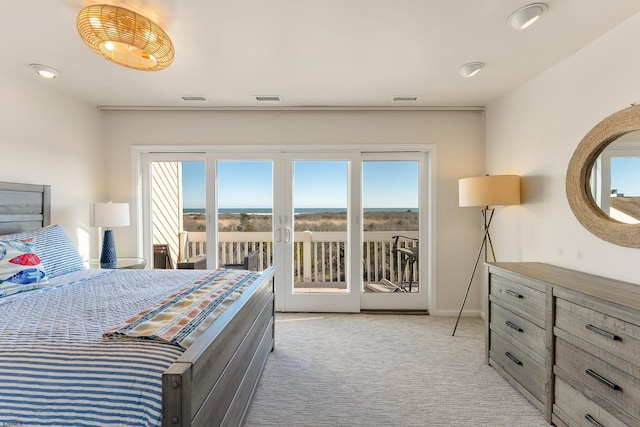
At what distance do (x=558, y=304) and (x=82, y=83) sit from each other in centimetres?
424

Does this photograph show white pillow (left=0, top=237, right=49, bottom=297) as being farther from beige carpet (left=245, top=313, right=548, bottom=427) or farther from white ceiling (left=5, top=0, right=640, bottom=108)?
beige carpet (left=245, top=313, right=548, bottom=427)

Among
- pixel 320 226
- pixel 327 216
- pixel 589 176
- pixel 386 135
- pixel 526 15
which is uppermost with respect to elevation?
pixel 526 15

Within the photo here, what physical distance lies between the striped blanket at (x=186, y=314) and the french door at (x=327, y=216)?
162 cm

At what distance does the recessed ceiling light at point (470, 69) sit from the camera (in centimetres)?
246

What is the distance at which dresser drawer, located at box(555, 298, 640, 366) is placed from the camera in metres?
1.38

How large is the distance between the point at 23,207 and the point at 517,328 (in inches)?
162

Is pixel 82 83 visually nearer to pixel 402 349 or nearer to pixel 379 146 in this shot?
pixel 379 146

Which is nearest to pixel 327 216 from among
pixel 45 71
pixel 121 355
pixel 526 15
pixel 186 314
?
pixel 186 314

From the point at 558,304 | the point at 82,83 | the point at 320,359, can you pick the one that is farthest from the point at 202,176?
the point at 558,304

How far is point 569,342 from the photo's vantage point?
170 centimetres

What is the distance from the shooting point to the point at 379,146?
3559 mm

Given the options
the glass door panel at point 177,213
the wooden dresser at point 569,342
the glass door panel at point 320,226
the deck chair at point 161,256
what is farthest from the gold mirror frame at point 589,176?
the deck chair at point 161,256

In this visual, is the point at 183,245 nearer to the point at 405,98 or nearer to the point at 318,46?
the point at 318,46

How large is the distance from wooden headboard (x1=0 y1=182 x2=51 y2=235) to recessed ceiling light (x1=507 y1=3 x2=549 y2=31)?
392cm
